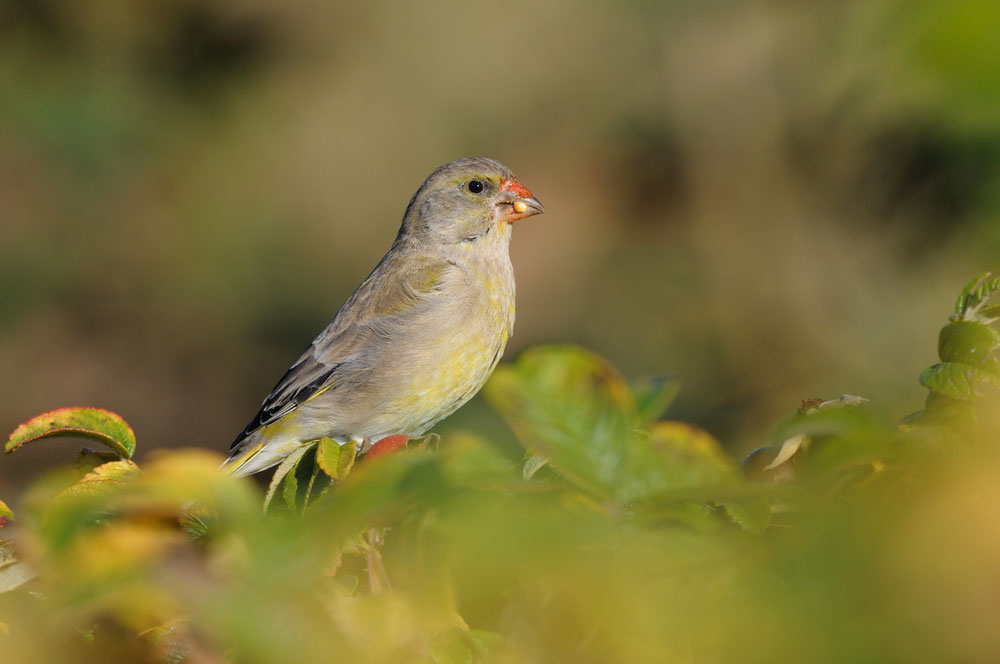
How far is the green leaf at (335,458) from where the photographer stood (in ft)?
4.14

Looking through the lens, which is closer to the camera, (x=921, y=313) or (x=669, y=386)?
(x=669, y=386)

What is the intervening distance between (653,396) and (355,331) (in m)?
2.86

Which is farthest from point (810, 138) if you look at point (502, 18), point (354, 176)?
point (354, 176)

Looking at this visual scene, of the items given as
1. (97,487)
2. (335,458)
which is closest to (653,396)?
(335,458)

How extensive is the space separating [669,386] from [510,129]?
883cm

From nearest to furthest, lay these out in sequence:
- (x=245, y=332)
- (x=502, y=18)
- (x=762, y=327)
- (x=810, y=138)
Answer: (x=810, y=138), (x=762, y=327), (x=245, y=332), (x=502, y=18)

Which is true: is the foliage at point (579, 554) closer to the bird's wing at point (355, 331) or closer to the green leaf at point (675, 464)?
the green leaf at point (675, 464)

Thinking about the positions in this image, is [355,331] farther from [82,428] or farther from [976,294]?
[976,294]

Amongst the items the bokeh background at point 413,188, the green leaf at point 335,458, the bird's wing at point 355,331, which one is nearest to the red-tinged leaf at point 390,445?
the green leaf at point 335,458

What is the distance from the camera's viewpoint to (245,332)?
29.7ft

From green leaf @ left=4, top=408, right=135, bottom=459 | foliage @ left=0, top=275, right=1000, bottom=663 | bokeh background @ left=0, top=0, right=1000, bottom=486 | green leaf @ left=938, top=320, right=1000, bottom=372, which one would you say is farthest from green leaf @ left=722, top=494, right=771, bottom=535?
bokeh background @ left=0, top=0, right=1000, bottom=486

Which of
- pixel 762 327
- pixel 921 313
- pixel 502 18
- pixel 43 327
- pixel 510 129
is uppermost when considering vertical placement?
pixel 502 18

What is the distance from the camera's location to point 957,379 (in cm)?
100

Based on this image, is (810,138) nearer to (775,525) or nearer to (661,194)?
(661,194)
